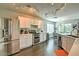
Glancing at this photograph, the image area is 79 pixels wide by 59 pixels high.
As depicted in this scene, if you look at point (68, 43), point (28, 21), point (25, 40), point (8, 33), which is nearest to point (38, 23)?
point (28, 21)

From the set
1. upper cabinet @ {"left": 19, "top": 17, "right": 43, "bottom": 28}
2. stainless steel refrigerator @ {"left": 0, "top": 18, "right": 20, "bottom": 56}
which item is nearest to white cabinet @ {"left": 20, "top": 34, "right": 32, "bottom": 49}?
stainless steel refrigerator @ {"left": 0, "top": 18, "right": 20, "bottom": 56}

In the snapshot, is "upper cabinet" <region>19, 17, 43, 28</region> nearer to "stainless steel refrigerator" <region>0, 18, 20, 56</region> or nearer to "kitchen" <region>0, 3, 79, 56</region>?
"kitchen" <region>0, 3, 79, 56</region>

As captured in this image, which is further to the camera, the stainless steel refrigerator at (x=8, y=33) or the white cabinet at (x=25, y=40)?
the white cabinet at (x=25, y=40)

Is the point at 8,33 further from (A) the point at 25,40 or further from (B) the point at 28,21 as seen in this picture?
(A) the point at 25,40

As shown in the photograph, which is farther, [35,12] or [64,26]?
[35,12]

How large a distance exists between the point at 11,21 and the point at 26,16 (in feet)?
2.20

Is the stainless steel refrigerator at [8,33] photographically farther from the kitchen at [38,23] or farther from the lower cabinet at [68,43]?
the lower cabinet at [68,43]

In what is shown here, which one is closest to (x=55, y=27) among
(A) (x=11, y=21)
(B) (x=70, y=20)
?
(B) (x=70, y=20)

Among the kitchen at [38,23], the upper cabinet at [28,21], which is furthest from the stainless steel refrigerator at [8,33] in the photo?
the upper cabinet at [28,21]

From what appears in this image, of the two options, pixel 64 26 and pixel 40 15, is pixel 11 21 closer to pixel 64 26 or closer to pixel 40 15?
pixel 40 15

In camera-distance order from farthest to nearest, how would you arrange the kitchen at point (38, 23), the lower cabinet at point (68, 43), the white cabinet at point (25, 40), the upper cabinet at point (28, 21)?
the white cabinet at point (25, 40) → the upper cabinet at point (28, 21) → the lower cabinet at point (68, 43) → the kitchen at point (38, 23)

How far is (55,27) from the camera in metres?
3.32

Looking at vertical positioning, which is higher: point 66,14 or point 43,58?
point 66,14

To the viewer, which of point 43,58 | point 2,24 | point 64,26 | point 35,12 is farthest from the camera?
point 2,24
